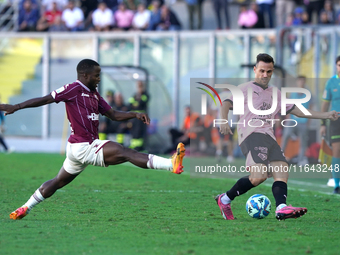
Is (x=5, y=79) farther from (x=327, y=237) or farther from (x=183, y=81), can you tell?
(x=327, y=237)

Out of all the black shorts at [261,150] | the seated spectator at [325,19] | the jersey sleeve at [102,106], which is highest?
the seated spectator at [325,19]

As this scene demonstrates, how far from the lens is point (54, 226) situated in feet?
19.9

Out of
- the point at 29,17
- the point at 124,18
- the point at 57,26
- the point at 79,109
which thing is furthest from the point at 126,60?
the point at 79,109

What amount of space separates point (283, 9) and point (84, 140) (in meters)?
14.3

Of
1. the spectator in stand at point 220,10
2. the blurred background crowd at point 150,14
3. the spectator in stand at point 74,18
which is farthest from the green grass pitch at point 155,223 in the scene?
the spectator in stand at point 74,18

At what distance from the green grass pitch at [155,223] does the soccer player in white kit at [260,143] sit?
1.12 feet

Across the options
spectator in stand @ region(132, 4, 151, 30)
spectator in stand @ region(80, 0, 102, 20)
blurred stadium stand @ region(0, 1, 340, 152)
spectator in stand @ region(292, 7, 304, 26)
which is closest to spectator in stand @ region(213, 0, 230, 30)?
blurred stadium stand @ region(0, 1, 340, 152)

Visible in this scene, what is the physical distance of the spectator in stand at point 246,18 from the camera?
1967 cm

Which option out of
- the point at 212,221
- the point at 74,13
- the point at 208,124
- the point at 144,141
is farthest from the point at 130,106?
the point at 212,221

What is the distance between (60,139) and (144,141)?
3703mm

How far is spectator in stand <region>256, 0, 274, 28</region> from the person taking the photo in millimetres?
19328

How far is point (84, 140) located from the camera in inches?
247

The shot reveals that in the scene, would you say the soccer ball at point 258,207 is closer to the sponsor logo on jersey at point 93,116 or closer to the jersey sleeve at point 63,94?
the sponsor logo on jersey at point 93,116

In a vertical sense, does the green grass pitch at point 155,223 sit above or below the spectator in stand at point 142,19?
below
